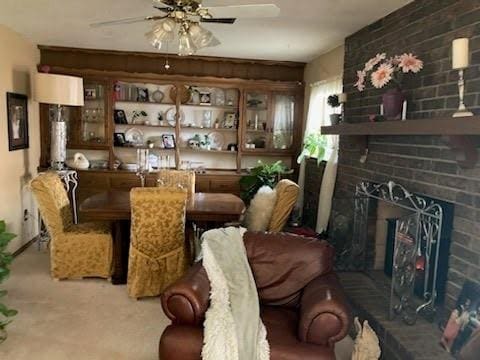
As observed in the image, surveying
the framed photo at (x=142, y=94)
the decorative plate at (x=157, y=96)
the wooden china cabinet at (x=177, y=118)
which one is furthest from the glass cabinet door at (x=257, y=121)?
the framed photo at (x=142, y=94)

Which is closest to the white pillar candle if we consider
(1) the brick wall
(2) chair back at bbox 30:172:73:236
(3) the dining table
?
(1) the brick wall

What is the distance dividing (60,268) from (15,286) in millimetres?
391

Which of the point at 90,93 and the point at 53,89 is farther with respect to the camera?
the point at 90,93

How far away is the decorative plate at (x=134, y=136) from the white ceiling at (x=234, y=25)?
3.66 feet

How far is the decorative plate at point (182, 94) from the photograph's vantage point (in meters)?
5.65

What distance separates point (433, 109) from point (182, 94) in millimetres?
3649

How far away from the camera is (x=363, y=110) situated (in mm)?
3834

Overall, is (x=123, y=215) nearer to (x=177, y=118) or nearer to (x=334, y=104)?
(x=334, y=104)

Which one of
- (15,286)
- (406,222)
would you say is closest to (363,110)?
(406,222)

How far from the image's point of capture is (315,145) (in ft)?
16.2

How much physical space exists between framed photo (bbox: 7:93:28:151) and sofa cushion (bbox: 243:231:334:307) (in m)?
3.16

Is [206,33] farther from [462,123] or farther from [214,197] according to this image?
[214,197]

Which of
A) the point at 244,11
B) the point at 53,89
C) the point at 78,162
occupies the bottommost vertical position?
the point at 78,162

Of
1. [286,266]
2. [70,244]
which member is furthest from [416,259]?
[70,244]
